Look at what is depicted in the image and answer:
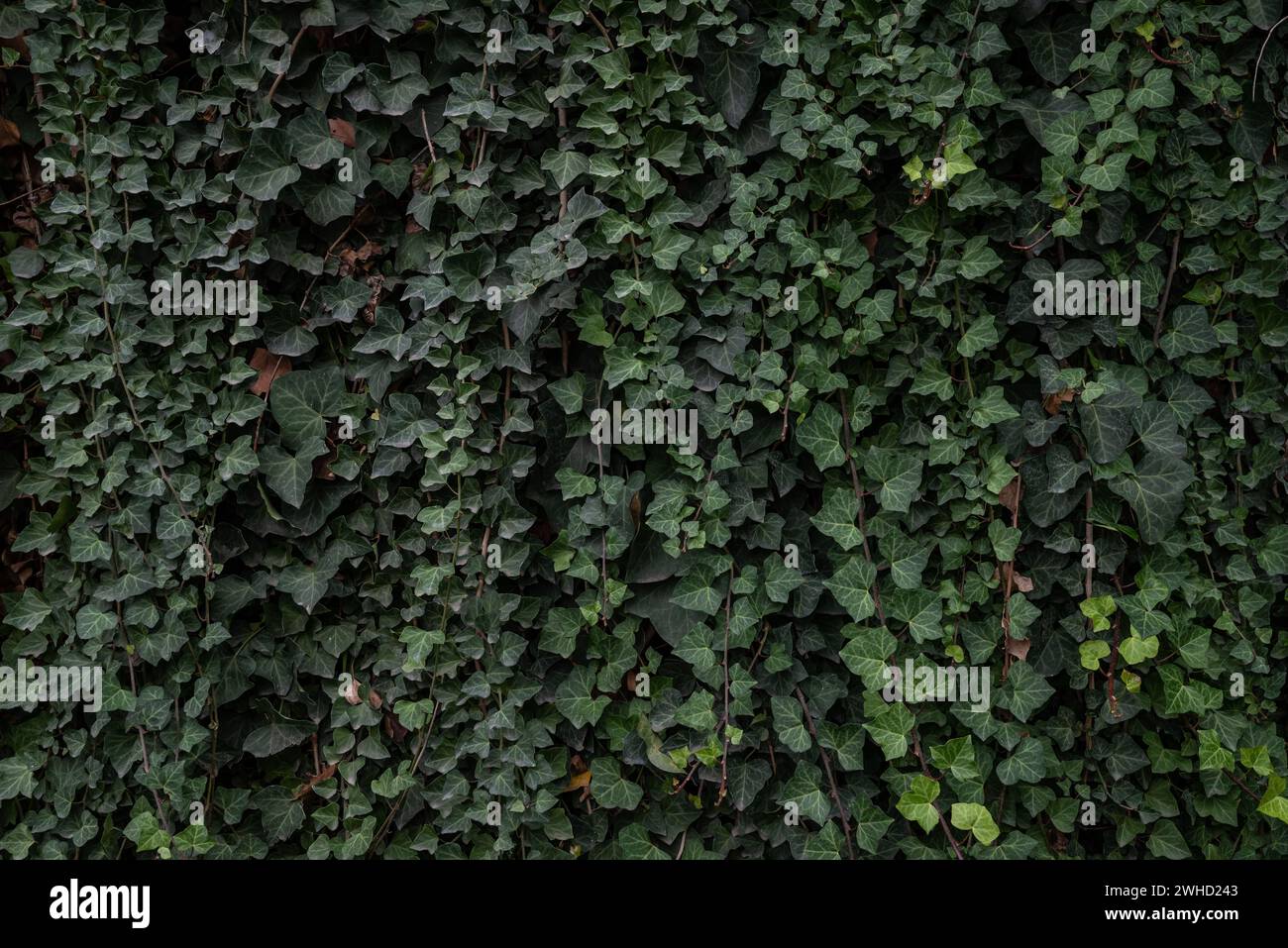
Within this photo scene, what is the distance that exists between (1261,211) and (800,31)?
1168 mm

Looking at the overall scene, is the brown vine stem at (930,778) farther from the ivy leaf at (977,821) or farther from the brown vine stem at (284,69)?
the brown vine stem at (284,69)

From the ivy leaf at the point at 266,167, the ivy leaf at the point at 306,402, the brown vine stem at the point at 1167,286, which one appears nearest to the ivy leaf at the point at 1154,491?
the brown vine stem at the point at 1167,286

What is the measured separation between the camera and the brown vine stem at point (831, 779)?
7.02ft

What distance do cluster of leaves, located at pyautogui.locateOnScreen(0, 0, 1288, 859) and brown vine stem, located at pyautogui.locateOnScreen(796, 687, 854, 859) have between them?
1 centimetres

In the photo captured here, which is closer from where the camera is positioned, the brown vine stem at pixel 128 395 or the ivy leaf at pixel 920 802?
the ivy leaf at pixel 920 802

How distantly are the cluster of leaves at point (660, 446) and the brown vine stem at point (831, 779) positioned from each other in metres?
0.01

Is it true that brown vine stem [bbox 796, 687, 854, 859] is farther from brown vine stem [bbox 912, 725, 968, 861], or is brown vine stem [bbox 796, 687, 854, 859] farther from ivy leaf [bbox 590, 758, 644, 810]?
ivy leaf [bbox 590, 758, 644, 810]

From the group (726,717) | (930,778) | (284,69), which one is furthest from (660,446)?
(284,69)

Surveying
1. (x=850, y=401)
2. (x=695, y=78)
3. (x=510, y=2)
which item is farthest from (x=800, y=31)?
(x=850, y=401)

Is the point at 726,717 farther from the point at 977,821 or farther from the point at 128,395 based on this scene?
the point at 128,395

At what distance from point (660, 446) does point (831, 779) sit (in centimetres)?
90

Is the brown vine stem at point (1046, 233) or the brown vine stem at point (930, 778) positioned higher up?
the brown vine stem at point (1046, 233)

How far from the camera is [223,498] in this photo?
2.26 meters

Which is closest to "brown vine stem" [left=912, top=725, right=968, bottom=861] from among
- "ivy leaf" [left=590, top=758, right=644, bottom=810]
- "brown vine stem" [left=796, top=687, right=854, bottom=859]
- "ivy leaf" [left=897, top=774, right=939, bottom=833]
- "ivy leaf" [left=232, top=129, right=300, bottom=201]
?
"ivy leaf" [left=897, top=774, right=939, bottom=833]
